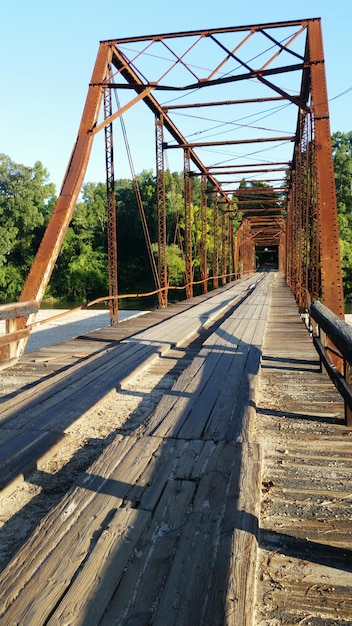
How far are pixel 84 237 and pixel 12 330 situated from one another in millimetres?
52900

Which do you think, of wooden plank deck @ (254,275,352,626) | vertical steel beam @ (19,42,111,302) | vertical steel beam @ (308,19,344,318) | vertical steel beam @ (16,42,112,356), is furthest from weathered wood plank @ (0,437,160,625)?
vertical steel beam @ (308,19,344,318)

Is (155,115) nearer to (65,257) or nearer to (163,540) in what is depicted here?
(163,540)

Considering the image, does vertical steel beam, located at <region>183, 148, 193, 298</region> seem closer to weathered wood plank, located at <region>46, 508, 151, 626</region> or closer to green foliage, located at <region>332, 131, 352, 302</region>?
weathered wood plank, located at <region>46, 508, 151, 626</region>

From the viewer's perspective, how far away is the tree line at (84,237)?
5206cm

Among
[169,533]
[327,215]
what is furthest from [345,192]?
[169,533]

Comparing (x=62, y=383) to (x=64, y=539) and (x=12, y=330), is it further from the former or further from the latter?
(x=64, y=539)

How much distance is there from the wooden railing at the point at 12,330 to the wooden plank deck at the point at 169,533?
1702 mm

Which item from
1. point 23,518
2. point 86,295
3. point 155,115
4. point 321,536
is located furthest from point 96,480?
point 86,295

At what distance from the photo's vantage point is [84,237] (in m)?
57.3

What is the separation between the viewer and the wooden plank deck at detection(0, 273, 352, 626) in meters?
1.69

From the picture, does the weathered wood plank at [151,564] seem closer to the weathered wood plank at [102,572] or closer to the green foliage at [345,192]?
the weathered wood plank at [102,572]

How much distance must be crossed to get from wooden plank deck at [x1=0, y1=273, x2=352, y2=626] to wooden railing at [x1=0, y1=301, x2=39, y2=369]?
170cm

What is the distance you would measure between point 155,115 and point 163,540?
571 inches

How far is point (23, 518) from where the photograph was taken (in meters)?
2.52
